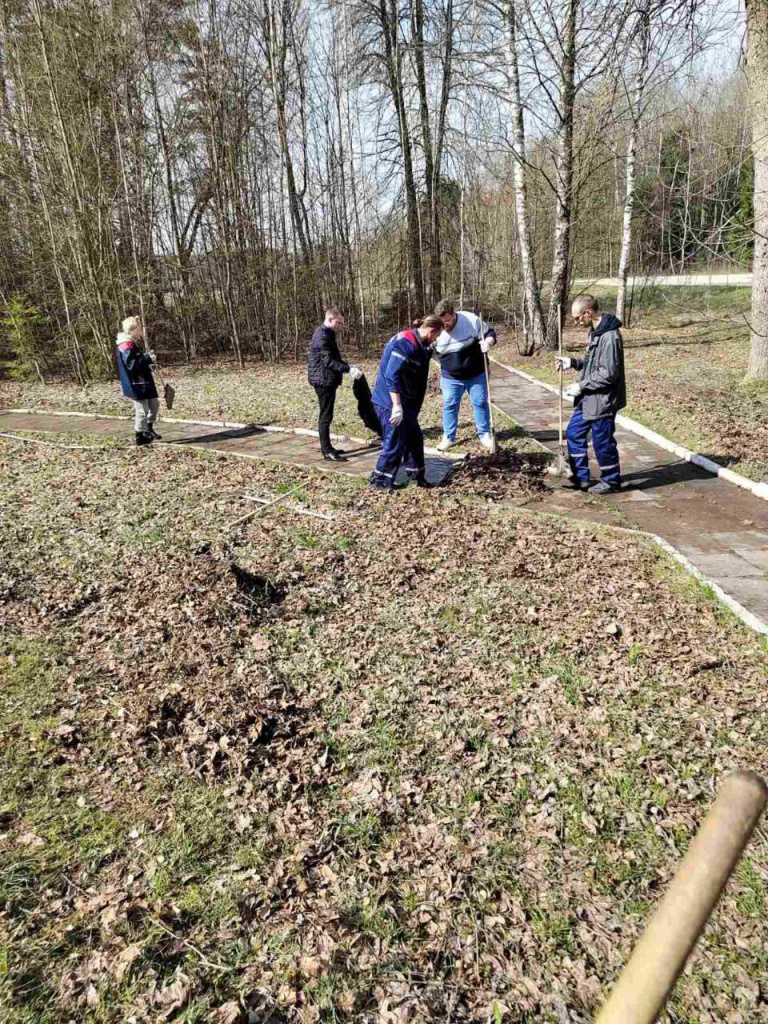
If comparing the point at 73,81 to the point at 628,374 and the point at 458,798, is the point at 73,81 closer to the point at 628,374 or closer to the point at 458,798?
the point at 628,374

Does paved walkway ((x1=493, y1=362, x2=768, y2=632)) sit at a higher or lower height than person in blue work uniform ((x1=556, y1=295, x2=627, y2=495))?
lower

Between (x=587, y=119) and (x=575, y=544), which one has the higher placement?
(x=587, y=119)

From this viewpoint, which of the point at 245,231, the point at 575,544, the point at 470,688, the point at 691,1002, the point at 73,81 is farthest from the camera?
the point at 245,231

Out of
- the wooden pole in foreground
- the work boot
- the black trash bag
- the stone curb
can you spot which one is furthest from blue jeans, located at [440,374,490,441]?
the wooden pole in foreground

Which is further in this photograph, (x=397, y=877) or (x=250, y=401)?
(x=250, y=401)

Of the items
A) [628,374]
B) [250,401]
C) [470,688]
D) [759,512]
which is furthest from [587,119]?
[470,688]

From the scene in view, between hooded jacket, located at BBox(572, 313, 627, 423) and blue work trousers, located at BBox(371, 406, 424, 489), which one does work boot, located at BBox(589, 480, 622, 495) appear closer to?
hooded jacket, located at BBox(572, 313, 627, 423)

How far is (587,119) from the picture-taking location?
13.2 m

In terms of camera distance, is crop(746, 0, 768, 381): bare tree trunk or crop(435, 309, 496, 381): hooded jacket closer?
crop(435, 309, 496, 381): hooded jacket

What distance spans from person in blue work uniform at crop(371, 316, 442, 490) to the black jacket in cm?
92

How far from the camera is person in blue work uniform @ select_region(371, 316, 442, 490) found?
7.00 m

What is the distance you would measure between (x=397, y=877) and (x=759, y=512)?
17.1ft

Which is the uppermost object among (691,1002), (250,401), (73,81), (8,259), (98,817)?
(73,81)

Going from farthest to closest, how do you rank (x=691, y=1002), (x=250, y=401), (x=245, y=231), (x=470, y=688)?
(x=245, y=231)
(x=250, y=401)
(x=470, y=688)
(x=691, y=1002)
